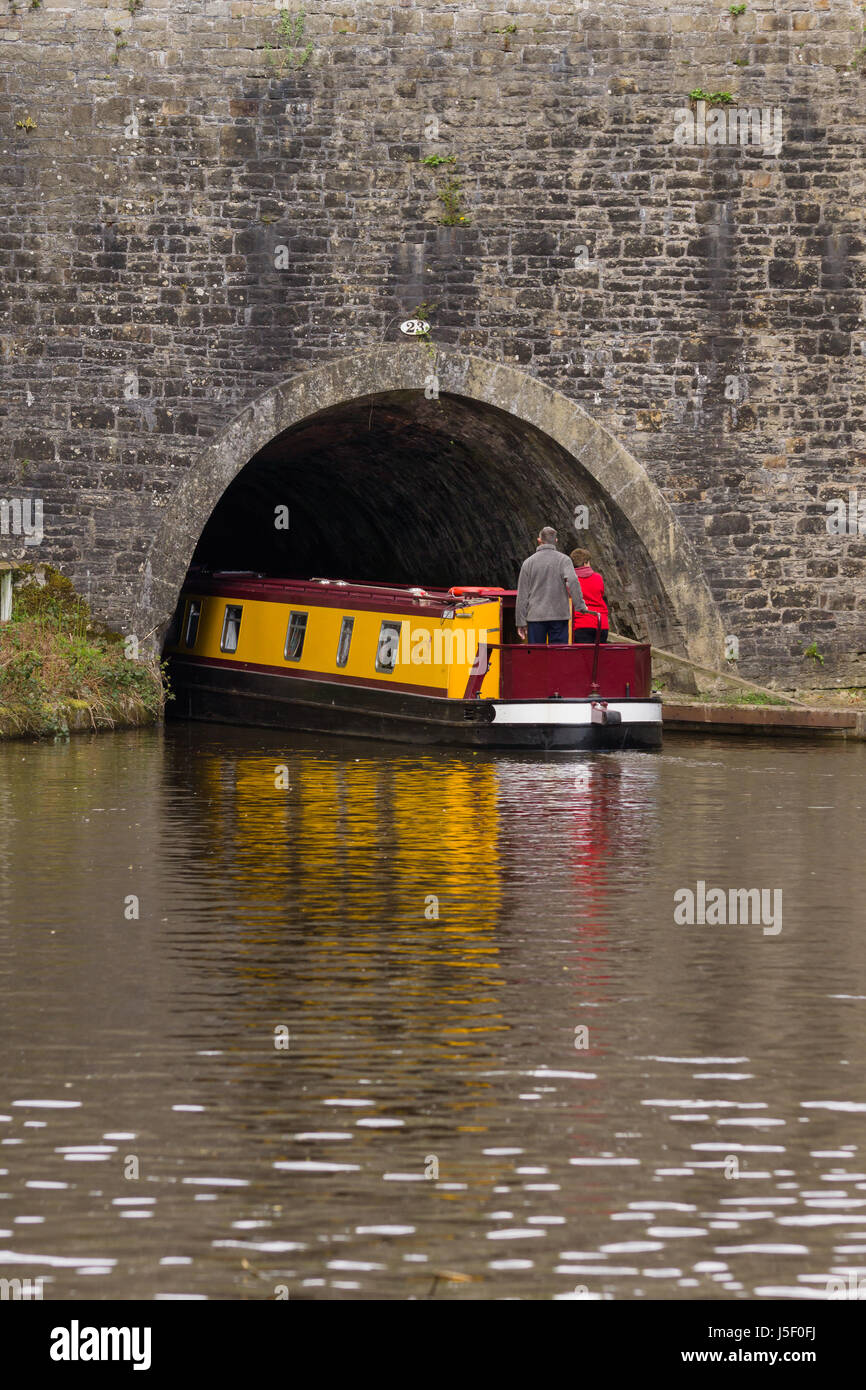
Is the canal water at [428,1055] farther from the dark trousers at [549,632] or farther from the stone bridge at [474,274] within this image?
the stone bridge at [474,274]

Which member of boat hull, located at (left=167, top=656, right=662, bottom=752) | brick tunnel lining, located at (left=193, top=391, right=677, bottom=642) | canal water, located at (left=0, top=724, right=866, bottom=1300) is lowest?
canal water, located at (left=0, top=724, right=866, bottom=1300)

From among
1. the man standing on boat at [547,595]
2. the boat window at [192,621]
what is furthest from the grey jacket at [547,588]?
the boat window at [192,621]

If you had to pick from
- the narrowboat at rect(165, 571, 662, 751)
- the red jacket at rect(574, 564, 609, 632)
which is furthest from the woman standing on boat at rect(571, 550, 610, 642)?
the narrowboat at rect(165, 571, 662, 751)

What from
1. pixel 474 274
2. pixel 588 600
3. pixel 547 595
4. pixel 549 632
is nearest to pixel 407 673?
pixel 549 632

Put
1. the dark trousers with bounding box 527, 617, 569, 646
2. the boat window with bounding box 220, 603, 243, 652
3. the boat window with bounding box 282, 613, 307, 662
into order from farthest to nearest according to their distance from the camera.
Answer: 1. the boat window with bounding box 220, 603, 243, 652
2. the boat window with bounding box 282, 613, 307, 662
3. the dark trousers with bounding box 527, 617, 569, 646

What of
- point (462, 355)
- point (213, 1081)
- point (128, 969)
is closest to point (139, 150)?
point (462, 355)

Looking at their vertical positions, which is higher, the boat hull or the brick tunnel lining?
the brick tunnel lining

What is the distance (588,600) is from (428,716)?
154 centimetres

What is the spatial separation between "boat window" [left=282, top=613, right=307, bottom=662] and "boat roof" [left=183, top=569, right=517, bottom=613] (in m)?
0.14

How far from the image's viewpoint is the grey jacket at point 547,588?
14.8 meters

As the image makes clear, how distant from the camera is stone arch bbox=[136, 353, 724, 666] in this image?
15633mm

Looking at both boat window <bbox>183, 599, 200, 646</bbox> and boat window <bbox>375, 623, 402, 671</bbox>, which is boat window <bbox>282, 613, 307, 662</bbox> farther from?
boat window <bbox>183, 599, 200, 646</bbox>
